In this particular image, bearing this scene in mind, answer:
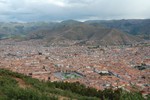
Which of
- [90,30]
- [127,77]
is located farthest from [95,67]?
[90,30]

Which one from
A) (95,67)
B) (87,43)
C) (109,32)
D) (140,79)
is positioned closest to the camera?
(140,79)

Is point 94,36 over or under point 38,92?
under

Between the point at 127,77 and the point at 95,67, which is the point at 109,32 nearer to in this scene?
the point at 95,67

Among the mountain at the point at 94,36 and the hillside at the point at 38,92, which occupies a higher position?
the hillside at the point at 38,92

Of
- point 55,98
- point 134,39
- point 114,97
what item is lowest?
point 134,39

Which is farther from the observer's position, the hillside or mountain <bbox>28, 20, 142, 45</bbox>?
mountain <bbox>28, 20, 142, 45</bbox>

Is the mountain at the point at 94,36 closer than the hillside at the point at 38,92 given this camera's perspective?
No

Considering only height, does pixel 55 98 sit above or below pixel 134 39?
above

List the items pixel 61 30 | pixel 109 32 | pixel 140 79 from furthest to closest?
pixel 61 30
pixel 109 32
pixel 140 79

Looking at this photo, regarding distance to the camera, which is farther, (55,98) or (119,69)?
(119,69)

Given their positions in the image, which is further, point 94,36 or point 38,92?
point 94,36

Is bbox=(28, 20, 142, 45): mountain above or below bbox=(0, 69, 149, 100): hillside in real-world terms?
below
